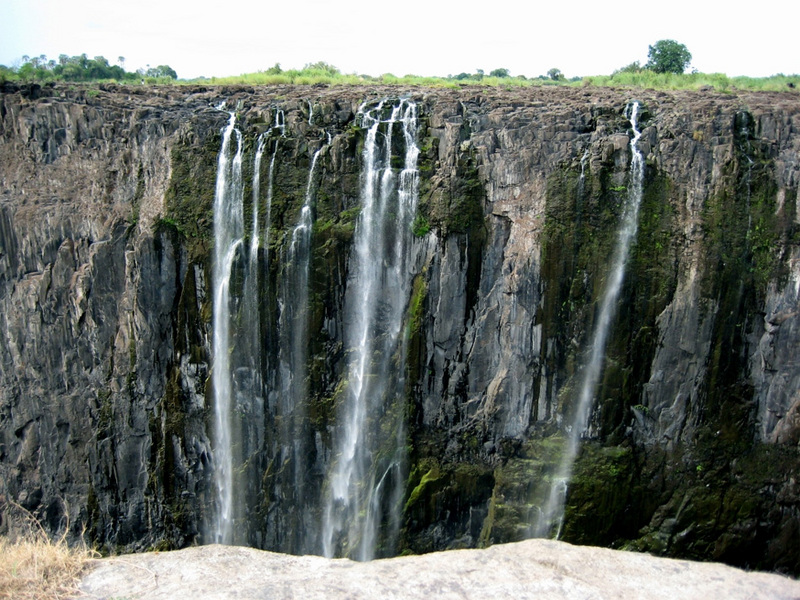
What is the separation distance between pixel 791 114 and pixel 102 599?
1726 cm

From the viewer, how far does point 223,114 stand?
18.1 metres

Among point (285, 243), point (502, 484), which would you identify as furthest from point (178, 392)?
point (502, 484)

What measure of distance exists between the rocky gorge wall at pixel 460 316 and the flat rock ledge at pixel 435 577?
27.5 ft

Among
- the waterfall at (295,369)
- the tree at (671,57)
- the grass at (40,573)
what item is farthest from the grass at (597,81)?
the grass at (40,573)

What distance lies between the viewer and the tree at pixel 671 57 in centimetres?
2636

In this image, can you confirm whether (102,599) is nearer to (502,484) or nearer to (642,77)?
(502,484)

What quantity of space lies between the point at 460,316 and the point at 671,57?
17.1 m

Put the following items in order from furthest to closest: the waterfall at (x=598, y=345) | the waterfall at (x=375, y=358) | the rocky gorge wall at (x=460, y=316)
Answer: the waterfall at (x=375, y=358)
the waterfall at (x=598, y=345)
the rocky gorge wall at (x=460, y=316)

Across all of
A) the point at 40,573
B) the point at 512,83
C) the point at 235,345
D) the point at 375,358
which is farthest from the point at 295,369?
the point at 512,83

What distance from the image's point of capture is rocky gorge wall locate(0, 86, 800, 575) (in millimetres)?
15719

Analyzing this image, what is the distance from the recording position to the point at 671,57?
26.4 metres

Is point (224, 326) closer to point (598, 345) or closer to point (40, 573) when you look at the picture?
point (598, 345)

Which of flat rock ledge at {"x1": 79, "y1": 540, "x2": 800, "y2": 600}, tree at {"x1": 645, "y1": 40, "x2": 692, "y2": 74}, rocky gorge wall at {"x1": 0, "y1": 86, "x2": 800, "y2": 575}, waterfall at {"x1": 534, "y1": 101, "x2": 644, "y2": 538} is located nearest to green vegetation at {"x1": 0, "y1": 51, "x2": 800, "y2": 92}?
tree at {"x1": 645, "y1": 40, "x2": 692, "y2": 74}

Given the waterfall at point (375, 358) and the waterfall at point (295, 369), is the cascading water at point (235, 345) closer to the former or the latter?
the waterfall at point (295, 369)
